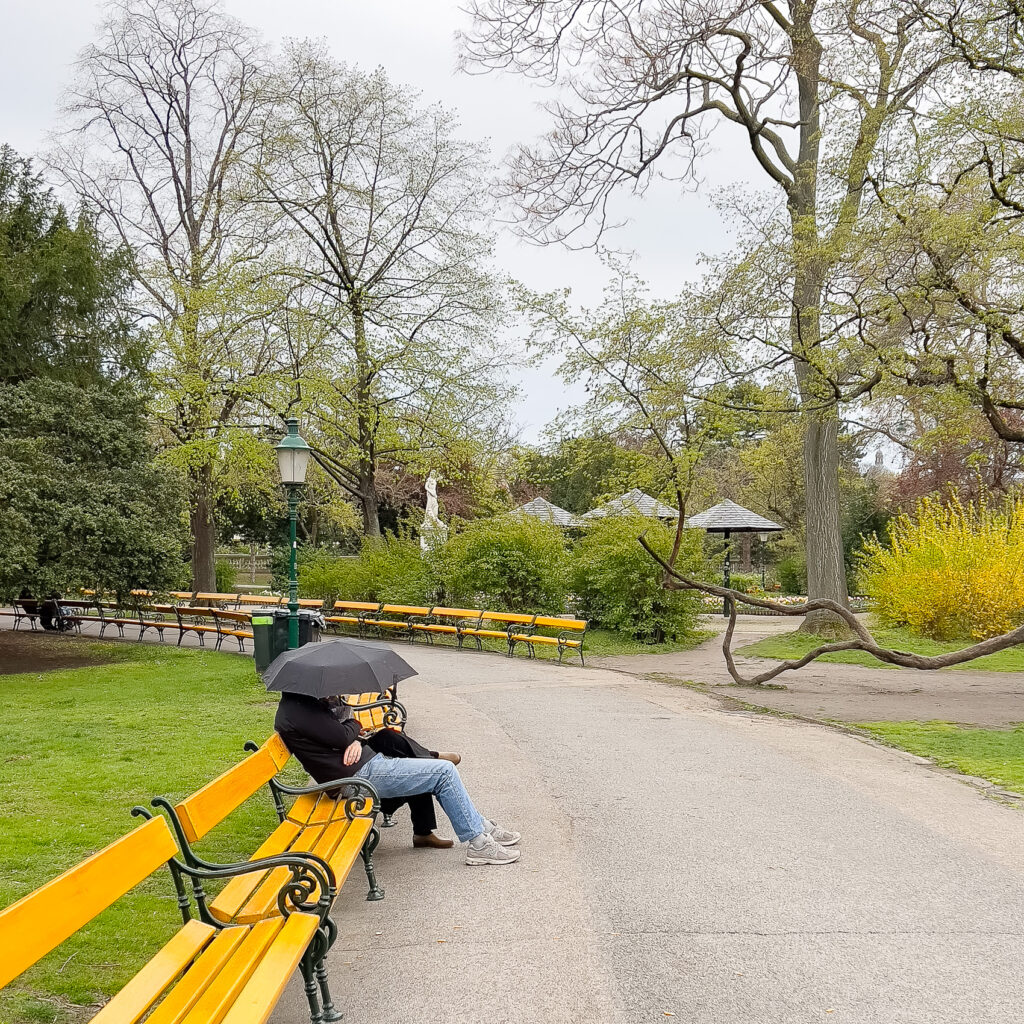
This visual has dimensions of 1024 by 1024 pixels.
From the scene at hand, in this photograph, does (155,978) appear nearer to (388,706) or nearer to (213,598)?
(388,706)

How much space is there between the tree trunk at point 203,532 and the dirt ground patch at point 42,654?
5.72 meters

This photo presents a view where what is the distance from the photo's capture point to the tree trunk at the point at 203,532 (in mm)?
27109

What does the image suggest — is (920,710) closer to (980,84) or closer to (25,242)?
(980,84)

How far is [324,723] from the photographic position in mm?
5406

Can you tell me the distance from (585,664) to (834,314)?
23.0ft


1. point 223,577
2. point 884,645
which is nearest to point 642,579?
point 884,645

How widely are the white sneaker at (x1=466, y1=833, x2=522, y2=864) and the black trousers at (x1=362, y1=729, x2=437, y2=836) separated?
0.43m

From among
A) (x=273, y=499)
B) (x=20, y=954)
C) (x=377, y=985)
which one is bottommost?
(x=377, y=985)

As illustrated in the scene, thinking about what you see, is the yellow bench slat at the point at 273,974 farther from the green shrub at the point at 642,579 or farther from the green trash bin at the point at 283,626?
the green shrub at the point at 642,579

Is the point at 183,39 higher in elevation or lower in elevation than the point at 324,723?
higher

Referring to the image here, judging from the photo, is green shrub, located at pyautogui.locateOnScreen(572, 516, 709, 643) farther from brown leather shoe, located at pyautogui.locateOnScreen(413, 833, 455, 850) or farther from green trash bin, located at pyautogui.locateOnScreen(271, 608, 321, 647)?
brown leather shoe, located at pyautogui.locateOnScreen(413, 833, 455, 850)

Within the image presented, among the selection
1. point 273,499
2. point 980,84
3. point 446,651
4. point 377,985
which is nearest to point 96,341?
point 446,651

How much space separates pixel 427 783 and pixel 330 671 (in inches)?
35.5

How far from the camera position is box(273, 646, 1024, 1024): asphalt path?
3.81 m
